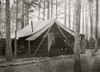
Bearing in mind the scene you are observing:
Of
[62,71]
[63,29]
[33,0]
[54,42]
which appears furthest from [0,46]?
[33,0]

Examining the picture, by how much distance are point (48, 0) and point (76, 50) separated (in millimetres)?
27468

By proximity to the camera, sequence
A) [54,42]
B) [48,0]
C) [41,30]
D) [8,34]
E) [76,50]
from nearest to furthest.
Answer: [76,50] → [8,34] → [41,30] → [54,42] → [48,0]

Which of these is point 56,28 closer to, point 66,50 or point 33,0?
point 66,50

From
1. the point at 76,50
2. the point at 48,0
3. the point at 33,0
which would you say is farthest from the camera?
the point at 48,0

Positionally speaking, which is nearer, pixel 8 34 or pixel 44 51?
pixel 8 34

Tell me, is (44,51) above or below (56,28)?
below

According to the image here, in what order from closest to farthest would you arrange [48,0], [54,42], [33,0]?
[54,42] → [33,0] → [48,0]

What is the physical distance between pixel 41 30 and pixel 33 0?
1497 centimetres

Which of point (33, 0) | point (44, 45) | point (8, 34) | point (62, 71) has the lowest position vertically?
point (62, 71)

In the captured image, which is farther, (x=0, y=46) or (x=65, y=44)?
(x=65, y=44)

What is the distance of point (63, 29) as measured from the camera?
20250 mm

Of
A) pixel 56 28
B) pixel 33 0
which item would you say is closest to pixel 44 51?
pixel 56 28

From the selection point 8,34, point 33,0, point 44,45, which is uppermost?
point 33,0

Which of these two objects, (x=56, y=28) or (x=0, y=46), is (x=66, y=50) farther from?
(x=0, y=46)
